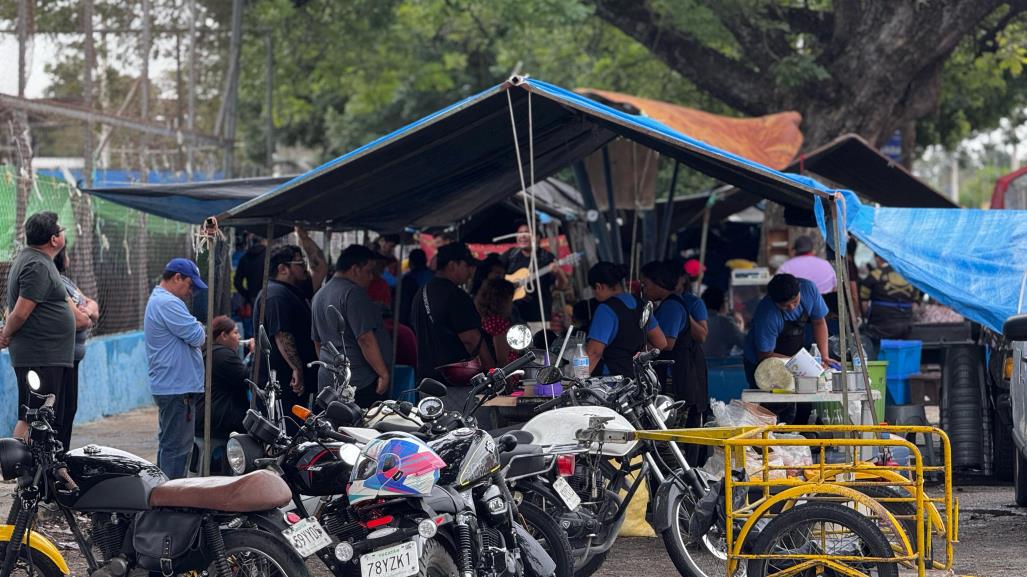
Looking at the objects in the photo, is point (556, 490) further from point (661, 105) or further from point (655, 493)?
point (661, 105)

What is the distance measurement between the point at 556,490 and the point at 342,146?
94.8 feet

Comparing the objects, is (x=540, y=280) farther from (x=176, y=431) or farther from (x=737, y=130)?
(x=176, y=431)

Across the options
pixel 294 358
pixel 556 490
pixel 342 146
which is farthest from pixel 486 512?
pixel 342 146

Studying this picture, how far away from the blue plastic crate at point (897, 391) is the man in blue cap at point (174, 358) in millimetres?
5668

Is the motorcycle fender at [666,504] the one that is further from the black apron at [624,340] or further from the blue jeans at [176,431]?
the blue jeans at [176,431]

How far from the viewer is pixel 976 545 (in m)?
8.38

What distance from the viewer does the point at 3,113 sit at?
39.2ft

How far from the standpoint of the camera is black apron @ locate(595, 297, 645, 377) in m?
8.68

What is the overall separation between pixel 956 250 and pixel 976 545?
180 cm

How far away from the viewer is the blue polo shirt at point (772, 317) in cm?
930

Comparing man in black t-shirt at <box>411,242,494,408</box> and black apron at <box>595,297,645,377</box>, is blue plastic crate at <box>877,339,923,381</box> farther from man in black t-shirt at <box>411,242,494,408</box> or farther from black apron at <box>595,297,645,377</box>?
man in black t-shirt at <box>411,242,494,408</box>

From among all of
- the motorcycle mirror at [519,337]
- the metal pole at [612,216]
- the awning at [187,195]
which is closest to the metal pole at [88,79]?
the awning at [187,195]

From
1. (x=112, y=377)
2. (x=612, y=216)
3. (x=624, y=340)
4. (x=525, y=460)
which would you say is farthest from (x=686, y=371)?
(x=112, y=377)

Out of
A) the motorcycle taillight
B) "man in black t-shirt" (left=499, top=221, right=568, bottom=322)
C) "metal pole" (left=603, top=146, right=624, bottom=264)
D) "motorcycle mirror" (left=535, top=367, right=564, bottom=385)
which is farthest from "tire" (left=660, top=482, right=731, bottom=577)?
"metal pole" (left=603, top=146, right=624, bottom=264)
